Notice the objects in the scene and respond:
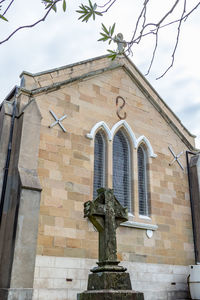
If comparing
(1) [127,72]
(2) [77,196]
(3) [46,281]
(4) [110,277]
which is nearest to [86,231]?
(2) [77,196]

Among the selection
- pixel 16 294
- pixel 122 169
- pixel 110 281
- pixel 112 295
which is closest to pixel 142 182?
pixel 122 169

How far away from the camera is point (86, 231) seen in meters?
10.7

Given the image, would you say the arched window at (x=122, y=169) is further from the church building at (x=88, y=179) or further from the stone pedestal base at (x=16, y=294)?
the stone pedestal base at (x=16, y=294)

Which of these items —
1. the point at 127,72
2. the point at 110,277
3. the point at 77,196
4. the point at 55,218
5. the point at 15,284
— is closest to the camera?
the point at 110,277

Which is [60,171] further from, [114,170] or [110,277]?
[110,277]

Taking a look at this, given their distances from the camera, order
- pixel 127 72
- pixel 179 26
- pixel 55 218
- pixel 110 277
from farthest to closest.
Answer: pixel 127 72
pixel 55 218
pixel 110 277
pixel 179 26

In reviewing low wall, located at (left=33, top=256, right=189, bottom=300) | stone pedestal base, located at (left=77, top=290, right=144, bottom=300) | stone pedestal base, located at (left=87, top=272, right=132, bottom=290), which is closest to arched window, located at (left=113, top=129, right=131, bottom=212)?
low wall, located at (left=33, top=256, right=189, bottom=300)

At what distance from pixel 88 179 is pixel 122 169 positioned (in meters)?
1.88

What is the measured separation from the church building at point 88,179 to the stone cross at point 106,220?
261 centimetres

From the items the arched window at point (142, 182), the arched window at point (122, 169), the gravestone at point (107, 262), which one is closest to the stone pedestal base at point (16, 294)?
the gravestone at point (107, 262)

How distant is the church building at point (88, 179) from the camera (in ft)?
30.8

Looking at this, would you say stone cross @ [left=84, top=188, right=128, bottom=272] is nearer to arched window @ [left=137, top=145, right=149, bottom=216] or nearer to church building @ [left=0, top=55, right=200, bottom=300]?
church building @ [left=0, top=55, right=200, bottom=300]

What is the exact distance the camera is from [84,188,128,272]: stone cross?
681cm

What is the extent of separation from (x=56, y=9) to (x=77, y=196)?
26.8ft
